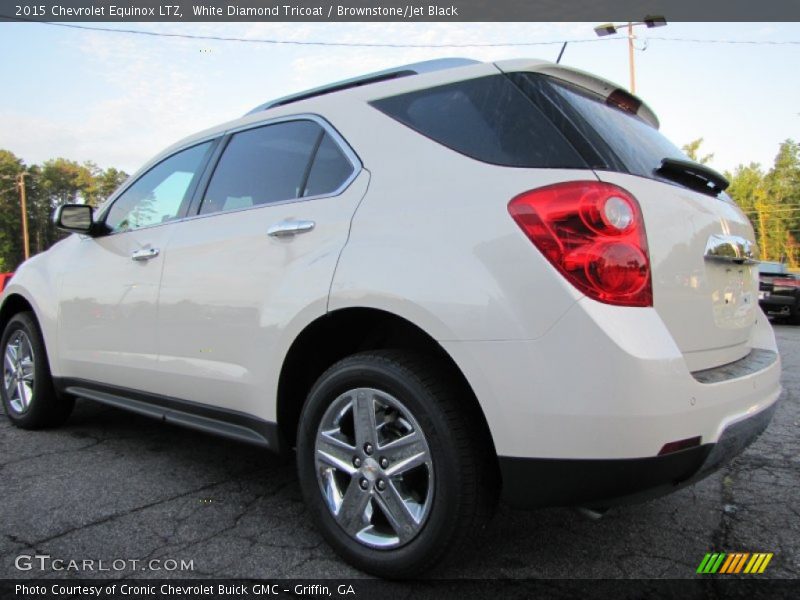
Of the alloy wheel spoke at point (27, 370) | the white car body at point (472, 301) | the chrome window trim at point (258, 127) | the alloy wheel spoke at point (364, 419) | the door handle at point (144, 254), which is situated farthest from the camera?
the alloy wheel spoke at point (27, 370)

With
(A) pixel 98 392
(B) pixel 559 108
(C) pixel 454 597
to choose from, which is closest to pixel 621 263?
(B) pixel 559 108

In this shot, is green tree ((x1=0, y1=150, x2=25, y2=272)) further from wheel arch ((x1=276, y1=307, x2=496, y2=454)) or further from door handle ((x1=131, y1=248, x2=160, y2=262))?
wheel arch ((x1=276, y1=307, x2=496, y2=454))

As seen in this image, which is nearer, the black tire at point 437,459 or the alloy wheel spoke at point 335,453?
the black tire at point 437,459

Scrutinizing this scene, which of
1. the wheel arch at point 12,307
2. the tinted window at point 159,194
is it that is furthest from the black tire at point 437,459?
the wheel arch at point 12,307

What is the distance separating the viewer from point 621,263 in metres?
1.78

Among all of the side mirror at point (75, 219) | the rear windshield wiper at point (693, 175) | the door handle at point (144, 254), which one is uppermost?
the rear windshield wiper at point (693, 175)

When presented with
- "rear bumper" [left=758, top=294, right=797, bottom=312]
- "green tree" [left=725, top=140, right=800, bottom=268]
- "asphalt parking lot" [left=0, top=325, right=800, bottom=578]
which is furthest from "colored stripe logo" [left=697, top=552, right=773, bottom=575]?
"green tree" [left=725, top=140, right=800, bottom=268]

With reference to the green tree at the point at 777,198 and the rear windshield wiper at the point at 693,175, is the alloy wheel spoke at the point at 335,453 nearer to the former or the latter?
the rear windshield wiper at the point at 693,175

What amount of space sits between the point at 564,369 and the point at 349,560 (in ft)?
3.47

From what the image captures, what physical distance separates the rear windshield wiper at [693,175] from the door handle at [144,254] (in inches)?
Result: 93.1

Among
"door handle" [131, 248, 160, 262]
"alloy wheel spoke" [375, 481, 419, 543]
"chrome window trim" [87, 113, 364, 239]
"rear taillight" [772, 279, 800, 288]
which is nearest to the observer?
"alloy wheel spoke" [375, 481, 419, 543]

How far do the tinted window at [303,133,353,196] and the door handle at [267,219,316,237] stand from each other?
145 mm

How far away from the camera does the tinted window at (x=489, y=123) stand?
1939 millimetres

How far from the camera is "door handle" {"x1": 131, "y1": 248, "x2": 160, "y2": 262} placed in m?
3.14
